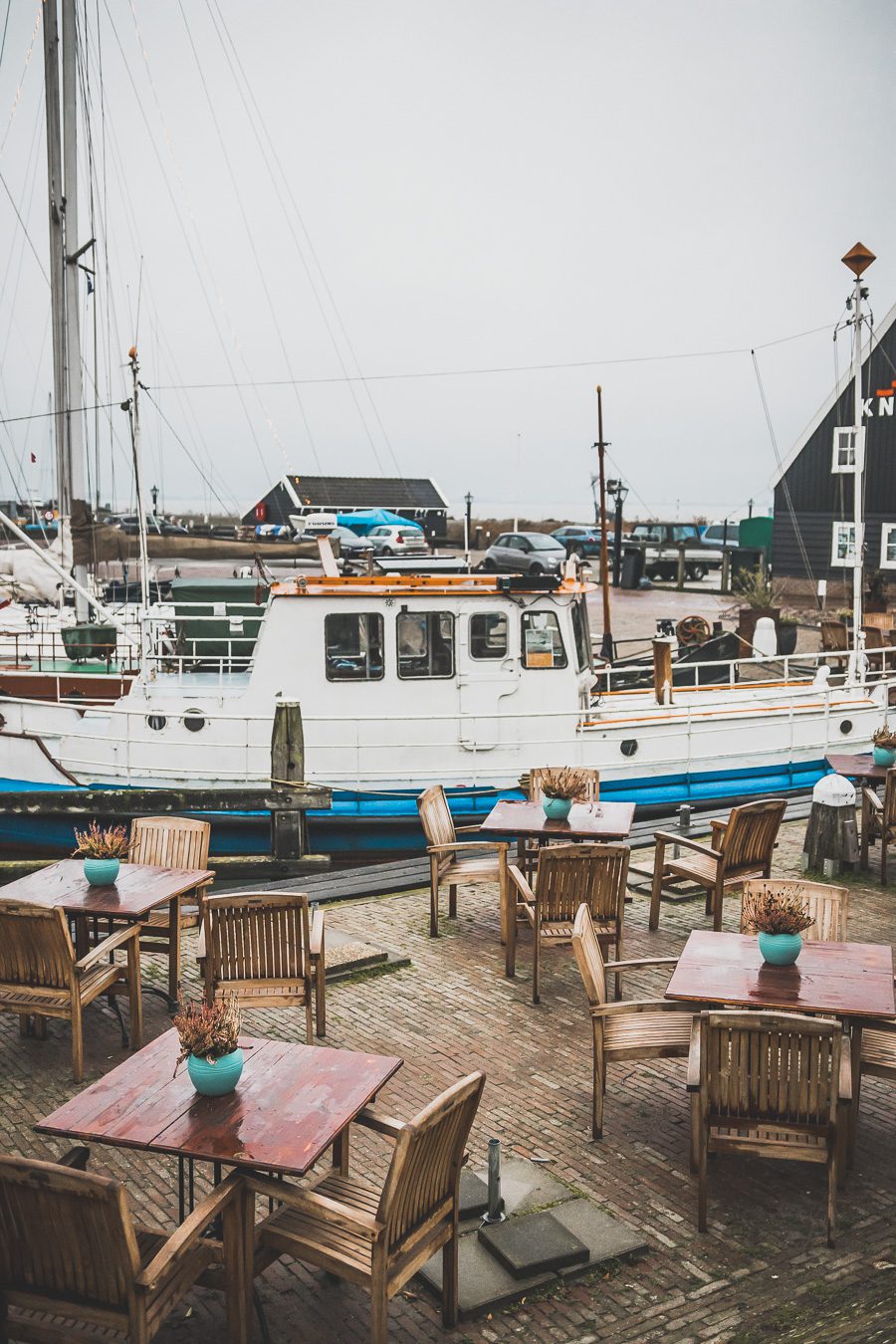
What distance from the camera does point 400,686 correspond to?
12031 mm

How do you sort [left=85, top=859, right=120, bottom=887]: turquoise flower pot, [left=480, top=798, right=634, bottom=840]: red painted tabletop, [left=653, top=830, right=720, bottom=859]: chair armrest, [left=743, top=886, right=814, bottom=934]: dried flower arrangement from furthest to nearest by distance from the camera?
1. [left=653, top=830, right=720, bottom=859]: chair armrest
2. [left=480, top=798, right=634, bottom=840]: red painted tabletop
3. [left=85, top=859, right=120, bottom=887]: turquoise flower pot
4. [left=743, top=886, right=814, bottom=934]: dried flower arrangement

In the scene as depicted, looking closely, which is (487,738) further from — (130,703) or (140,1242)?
(140,1242)

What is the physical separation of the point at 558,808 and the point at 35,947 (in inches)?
142

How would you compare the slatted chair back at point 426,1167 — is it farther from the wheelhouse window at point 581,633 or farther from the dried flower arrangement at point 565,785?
the wheelhouse window at point 581,633

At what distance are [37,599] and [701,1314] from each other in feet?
55.5

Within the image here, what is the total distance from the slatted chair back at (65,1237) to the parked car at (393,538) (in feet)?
98.1

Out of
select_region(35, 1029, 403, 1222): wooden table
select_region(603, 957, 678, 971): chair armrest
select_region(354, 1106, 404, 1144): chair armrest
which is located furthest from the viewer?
select_region(603, 957, 678, 971): chair armrest

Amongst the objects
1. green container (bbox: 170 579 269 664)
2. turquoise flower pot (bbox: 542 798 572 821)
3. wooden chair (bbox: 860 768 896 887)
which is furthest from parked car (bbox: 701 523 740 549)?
turquoise flower pot (bbox: 542 798 572 821)

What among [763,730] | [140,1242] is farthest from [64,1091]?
[763,730]

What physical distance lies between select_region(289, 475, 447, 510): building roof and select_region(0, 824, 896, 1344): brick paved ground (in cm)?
4310

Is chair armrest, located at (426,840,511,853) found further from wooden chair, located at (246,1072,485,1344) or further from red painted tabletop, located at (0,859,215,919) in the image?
wooden chair, located at (246,1072,485,1344)

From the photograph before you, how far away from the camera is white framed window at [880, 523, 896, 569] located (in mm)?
27281

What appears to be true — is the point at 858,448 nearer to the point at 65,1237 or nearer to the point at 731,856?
the point at 731,856

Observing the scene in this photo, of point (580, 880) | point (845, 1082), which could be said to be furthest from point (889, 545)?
point (845, 1082)
